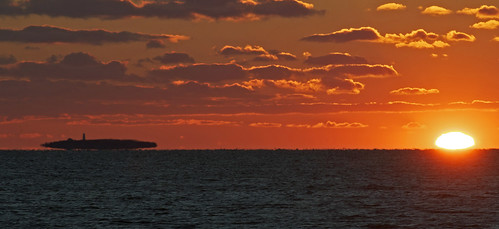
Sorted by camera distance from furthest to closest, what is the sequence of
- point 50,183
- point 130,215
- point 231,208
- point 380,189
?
point 50,183, point 380,189, point 231,208, point 130,215

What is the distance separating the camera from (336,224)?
252 feet

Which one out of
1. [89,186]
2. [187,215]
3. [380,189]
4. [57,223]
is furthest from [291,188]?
[57,223]

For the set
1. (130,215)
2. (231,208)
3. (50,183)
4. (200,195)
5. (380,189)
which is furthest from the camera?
(50,183)

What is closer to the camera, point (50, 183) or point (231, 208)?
point (231, 208)

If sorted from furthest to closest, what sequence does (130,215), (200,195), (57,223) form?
(200,195)
(130,215)
(57,223)

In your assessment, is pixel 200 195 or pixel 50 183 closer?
pixel 200 195

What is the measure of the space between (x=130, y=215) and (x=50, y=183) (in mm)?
59102

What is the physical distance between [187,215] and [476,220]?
30844 millimetres

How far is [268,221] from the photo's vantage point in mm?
78938

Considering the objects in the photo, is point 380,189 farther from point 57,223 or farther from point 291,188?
point 57,223

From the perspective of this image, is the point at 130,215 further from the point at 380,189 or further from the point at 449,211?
the point at 380,189

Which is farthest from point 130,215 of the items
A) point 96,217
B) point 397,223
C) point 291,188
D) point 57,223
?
point 291,188

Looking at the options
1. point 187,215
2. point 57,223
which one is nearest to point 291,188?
point 187,215

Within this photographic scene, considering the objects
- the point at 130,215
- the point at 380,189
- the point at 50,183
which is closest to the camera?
the point at 130,215
